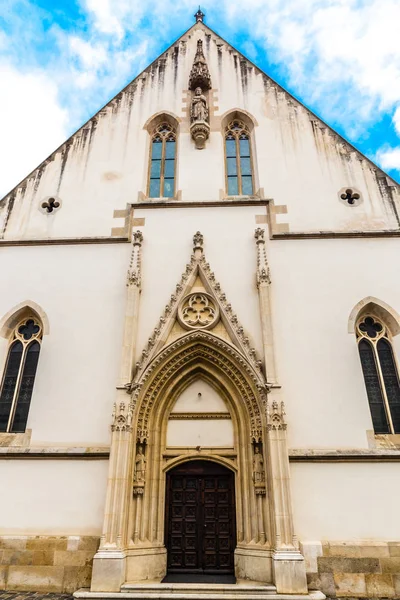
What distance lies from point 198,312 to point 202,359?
3.90 ft

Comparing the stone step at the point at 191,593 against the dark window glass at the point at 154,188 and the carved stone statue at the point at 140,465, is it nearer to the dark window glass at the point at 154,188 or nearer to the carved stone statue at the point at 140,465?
the carved stone statue at the point at 140,465

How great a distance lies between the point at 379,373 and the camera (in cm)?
1005

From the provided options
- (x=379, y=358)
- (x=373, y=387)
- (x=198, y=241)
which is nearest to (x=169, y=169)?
(x=198, y=241)

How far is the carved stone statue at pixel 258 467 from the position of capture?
898cm

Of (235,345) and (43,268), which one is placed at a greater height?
(43,268)

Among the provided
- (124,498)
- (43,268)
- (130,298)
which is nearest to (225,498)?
(124,498)

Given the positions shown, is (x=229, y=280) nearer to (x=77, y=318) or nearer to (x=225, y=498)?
(x=77, y=318)

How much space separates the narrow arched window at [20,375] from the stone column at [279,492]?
582 centimetres

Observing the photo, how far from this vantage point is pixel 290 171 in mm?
12641

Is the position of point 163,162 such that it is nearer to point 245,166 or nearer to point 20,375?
point 245,166

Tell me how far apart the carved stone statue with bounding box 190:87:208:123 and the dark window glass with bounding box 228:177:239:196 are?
2.15m

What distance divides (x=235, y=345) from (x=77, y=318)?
13.7 feet

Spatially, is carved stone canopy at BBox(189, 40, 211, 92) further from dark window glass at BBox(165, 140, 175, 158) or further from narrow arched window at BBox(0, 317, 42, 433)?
narrow arched window at BBox(0, 317, 42, 433)

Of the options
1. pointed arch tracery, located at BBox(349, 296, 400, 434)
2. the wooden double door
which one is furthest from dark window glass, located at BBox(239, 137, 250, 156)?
the wooden double door
